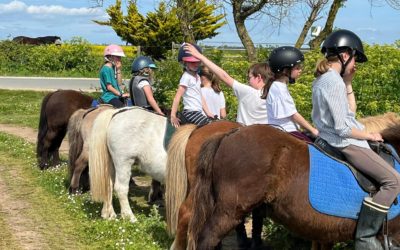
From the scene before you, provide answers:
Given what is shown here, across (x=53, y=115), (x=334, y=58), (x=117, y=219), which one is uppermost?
(x=334, y=58)

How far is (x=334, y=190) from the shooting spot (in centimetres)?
445

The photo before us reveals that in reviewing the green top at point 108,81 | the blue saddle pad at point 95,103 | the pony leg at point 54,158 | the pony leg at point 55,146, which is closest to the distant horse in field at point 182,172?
the green top at point 108,81

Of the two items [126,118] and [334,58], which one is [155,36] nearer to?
[126,118]

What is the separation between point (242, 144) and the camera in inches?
177

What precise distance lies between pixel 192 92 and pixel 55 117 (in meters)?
4.75

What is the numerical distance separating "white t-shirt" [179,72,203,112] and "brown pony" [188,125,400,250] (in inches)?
75.1

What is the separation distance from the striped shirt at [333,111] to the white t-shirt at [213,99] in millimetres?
2581

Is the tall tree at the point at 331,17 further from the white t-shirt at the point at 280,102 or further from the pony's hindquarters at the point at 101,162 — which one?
the white t-shirt at the point at 280,102

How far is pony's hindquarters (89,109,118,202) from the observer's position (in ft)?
23.4

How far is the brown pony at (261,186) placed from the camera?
4.42m

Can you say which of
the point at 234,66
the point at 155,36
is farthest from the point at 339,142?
the point at 155,36

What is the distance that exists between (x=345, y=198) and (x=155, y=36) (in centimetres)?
3436

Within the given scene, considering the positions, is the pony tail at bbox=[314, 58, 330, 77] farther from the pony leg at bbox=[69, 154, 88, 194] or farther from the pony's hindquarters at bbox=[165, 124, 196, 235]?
the pony leg at bbox=[69, 154, 88, 194]

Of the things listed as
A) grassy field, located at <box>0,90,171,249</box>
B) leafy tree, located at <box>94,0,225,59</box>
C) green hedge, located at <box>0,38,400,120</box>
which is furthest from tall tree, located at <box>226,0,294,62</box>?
leafy tree, located at <box>94,0,225,59</box>
